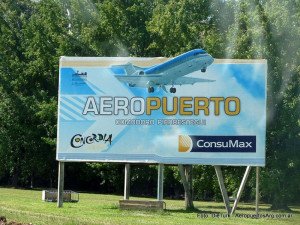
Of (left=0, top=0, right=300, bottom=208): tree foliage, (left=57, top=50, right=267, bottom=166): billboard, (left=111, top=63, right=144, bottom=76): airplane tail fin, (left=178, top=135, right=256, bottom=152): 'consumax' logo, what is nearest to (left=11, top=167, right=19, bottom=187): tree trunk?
(left=0, top=0, right=300, bottom=208): tree foliage

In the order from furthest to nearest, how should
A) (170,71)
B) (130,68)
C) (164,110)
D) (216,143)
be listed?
(130,68) < (164,110) < (170,71) < (216,143)

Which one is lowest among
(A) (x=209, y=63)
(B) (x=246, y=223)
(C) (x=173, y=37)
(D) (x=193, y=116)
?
(B) (x=246, y=223)

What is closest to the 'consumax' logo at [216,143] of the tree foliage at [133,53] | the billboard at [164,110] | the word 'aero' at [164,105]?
the billboard at [164,110]

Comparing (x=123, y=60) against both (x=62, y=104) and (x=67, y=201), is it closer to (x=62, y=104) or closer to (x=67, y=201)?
(x=62, y=104)

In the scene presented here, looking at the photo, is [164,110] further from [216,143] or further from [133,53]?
[133,53]

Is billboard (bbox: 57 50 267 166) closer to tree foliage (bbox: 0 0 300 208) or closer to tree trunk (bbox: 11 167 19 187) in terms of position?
tree foliage (bbox: 0 0 300 208)

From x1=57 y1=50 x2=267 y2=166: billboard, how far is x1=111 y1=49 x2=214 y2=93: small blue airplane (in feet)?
0.11

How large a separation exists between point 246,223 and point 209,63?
6011 mm

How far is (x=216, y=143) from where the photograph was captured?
2691 centimetres

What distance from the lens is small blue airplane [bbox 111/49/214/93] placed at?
1062 inches

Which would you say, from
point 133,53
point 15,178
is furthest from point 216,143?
point 15,178

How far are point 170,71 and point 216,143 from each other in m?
2.92

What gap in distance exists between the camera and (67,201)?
3306 centimetres

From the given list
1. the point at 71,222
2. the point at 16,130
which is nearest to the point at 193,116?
the point at 71,222
